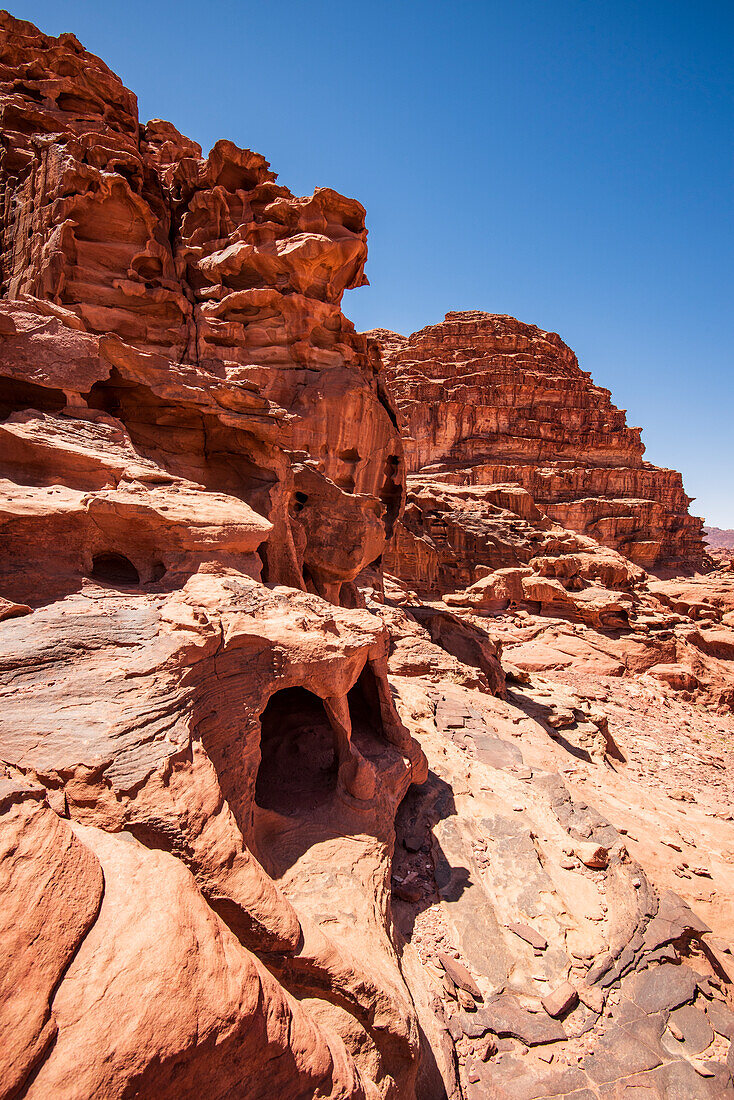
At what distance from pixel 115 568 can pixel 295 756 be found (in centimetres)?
343

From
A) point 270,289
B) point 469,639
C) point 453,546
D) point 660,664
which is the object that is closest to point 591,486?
point 453,546

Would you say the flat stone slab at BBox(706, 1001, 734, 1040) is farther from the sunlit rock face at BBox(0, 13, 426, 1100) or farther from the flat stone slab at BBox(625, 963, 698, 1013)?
the sunlit rock face at BBox(0, 13, 426, 1100)

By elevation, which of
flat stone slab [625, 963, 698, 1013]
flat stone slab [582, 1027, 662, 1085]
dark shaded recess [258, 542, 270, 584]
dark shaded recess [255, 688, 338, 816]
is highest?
dark shaded recess [258, 542, 270, 584]

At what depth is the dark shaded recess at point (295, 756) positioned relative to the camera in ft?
18.1

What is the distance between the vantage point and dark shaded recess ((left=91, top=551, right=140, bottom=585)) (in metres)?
6.02

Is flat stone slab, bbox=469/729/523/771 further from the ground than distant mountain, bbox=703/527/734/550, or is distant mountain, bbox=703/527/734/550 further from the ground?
distant mountain, bbox=703/527/734/550

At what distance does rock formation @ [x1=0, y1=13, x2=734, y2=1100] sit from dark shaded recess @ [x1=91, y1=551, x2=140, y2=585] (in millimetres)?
60

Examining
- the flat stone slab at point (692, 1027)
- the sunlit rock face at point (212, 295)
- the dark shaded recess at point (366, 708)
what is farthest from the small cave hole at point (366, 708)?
the flat stone slab at point (692, 1027)

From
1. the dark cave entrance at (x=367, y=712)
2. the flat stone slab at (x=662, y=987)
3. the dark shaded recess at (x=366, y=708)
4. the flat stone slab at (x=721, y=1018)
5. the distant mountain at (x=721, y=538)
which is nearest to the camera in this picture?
the flat stone slab at (x=721, y=1018)

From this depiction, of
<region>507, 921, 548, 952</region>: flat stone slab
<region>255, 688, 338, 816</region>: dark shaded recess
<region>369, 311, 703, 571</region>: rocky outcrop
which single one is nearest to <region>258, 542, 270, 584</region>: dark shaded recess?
<region>255, 688, 338, 816</region>: dark shaded recess

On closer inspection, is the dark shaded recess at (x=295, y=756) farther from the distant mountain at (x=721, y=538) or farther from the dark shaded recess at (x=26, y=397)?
the distant mountain at (x=721, y=538)

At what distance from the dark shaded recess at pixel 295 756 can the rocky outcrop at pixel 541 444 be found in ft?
112

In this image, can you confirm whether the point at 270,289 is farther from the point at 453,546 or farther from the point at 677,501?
the point at 677,501

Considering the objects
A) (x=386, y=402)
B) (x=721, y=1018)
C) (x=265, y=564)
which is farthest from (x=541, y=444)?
(x=721, y=1018)
